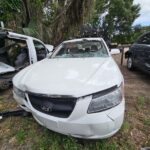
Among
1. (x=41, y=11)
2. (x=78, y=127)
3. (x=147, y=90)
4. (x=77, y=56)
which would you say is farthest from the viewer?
(x=41, y=11)

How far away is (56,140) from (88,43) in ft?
8.38

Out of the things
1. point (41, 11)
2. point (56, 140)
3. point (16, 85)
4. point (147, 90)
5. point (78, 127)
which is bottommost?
point (147, 90)

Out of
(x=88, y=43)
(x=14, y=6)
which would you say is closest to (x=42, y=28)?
(x=14, y=6)

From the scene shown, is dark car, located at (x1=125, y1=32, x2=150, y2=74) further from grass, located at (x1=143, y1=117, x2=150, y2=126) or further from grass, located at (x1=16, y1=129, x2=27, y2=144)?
grass, located at (x1=16, y1=129, x2=27, y2=144)

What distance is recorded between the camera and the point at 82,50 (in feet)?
15.2

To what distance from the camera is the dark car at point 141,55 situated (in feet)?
20.1

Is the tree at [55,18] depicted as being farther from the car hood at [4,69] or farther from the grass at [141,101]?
the grass at [141,101]

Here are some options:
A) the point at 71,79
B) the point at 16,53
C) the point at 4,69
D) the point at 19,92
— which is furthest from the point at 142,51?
the point at 19,92

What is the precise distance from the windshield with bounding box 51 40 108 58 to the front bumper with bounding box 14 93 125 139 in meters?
1.89

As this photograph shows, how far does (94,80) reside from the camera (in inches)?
108

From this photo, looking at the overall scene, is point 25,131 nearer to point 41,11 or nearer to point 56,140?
point 56,140

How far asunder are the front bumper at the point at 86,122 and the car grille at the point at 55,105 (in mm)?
51

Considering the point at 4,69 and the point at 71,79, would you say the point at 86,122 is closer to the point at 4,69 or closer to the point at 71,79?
the point at 71,79

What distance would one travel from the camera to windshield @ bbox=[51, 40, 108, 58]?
171 inches
